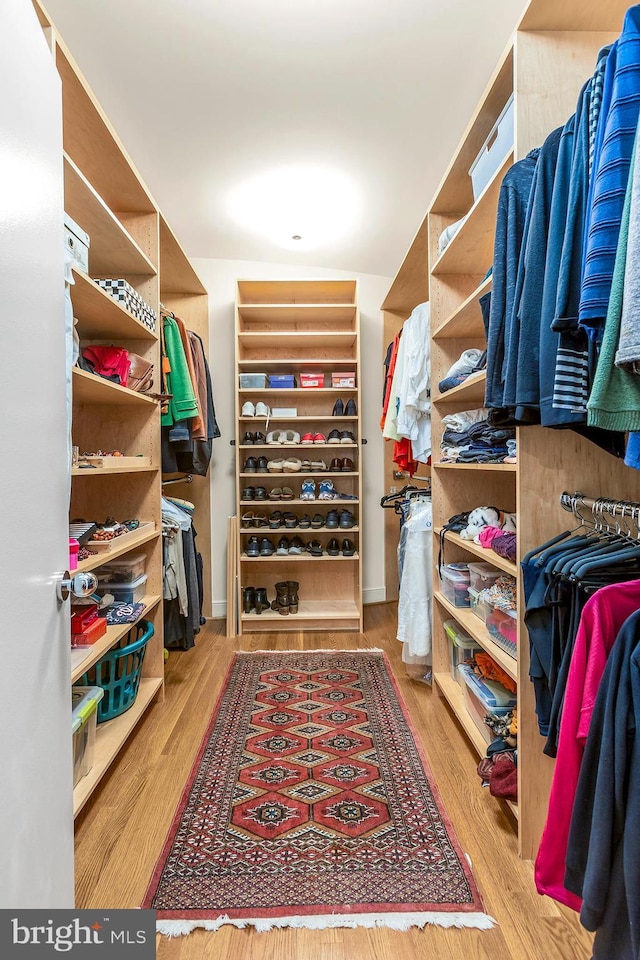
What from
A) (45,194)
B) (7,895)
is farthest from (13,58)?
(7,895)

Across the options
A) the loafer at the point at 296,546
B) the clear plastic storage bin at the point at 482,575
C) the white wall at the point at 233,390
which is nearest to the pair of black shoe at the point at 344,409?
the white wall at the point at 233,390

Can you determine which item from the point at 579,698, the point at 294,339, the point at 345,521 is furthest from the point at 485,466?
the point at 294,339

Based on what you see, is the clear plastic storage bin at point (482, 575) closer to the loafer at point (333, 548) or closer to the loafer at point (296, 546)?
the loafer at point (333, 548)

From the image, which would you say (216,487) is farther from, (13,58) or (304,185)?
(13,58)

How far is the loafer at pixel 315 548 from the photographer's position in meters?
3.48

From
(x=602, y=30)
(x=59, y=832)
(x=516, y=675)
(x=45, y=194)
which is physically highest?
(x=602, y=30)

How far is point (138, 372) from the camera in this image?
2227 mm

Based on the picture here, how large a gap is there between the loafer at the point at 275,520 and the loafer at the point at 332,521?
1.08 ft

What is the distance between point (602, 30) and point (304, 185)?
1736 mm

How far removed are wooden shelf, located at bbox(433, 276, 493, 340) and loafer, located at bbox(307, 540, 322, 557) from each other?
1641 millimetres

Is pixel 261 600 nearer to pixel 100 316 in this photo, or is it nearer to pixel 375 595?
pixel 375 595

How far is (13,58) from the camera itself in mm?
853

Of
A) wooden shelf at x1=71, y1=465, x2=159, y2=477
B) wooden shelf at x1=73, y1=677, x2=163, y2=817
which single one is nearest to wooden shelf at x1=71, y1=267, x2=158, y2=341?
wooden shelf at x1=71, y1=465, x2=159, y2=477

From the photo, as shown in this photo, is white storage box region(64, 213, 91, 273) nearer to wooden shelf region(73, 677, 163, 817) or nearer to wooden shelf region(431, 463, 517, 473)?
wooden shelf region(431, 463, 517, 473)
